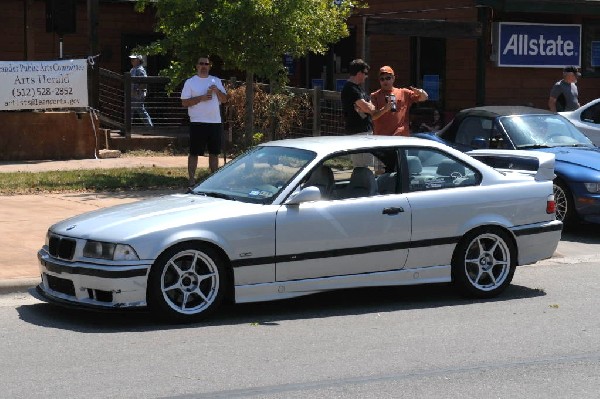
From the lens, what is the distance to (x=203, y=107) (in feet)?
46.9

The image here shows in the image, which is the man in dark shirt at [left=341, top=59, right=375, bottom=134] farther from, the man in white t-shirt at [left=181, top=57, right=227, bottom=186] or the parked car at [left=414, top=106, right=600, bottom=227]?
the man in white t-shirt at [left=181, top=57, right=227, bottom=186]

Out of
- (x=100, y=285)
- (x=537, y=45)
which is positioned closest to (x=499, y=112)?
(x=100, y=285)

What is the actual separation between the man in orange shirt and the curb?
16.1ft

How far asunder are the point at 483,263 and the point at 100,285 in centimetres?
325

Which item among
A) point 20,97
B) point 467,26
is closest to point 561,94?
point 467,26

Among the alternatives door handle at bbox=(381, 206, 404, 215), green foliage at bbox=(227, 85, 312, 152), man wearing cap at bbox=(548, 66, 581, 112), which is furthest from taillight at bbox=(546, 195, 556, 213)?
green foliage at bbox=(227, 85, 312, 152)

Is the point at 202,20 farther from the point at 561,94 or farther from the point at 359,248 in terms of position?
the point at 359,248

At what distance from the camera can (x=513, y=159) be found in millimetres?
9844

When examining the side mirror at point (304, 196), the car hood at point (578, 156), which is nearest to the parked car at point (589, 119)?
the car hood at point (578, 156)

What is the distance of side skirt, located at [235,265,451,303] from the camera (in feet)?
26.7

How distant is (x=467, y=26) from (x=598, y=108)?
3.85 metres

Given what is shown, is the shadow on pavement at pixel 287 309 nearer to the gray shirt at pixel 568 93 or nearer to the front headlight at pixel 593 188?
the front headlight at pixel 593 188

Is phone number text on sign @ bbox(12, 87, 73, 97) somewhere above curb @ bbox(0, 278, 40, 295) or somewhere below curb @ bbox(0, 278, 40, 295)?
above

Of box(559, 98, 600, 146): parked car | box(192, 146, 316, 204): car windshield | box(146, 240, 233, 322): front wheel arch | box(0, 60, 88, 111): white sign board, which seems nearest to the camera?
box(146, 240, 233, 322): front wheel arch
